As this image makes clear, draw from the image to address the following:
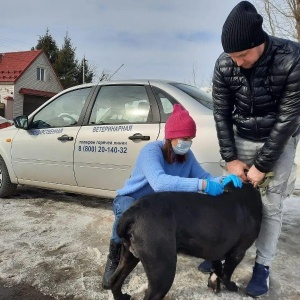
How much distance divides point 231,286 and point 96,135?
2235 mm

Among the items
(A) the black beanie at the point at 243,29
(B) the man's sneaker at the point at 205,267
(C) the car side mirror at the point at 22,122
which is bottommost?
(B) the man's sneaker at the point at 205,267

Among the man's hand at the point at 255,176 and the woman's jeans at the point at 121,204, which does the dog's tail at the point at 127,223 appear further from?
the man's hand at the point at 255,176

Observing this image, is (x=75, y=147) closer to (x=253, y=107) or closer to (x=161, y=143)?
(x=161, y=143)

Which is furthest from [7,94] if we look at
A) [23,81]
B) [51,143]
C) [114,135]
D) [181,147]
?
[181,147]

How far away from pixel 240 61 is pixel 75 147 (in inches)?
99.0

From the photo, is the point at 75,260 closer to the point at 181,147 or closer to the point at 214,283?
the point at 214,283

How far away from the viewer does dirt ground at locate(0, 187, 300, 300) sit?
2674 millimetres

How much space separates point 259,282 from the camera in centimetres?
265

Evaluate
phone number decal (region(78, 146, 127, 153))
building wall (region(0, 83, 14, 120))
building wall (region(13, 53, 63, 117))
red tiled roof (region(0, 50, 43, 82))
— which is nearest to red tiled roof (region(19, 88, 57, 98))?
building wall (region(13, 53, 63, 117))

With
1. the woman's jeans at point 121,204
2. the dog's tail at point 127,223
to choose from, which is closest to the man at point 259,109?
the woman's jeans at point 121,204

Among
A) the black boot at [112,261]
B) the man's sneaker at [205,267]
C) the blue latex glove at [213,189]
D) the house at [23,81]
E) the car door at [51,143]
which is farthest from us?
the house at [23,81]

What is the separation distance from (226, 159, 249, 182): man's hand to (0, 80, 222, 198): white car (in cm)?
78

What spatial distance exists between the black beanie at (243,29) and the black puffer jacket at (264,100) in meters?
0.17

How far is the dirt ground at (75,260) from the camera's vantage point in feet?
8.77
